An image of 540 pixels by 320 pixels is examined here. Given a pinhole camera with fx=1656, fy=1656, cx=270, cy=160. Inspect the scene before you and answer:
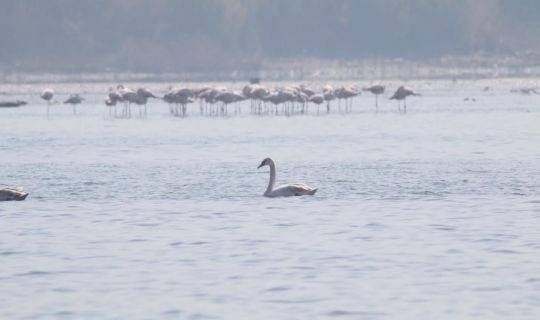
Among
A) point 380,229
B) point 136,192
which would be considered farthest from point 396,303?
point 136,192

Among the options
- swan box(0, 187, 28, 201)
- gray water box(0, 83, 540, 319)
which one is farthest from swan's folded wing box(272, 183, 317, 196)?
swan box(0, 187, 28, 201)

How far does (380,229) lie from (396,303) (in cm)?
657

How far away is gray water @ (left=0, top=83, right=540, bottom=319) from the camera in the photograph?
18.1m

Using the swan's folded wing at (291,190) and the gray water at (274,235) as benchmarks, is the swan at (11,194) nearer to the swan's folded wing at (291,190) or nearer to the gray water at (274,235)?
the gray water at (274,235)

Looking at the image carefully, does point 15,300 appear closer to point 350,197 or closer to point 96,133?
point 350,197

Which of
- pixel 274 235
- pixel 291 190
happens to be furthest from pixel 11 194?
pixel 274 235

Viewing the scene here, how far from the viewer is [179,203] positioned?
29.6 metres

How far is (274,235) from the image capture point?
23906mm

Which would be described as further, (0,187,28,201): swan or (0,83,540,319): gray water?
(0,187,28,201): swan

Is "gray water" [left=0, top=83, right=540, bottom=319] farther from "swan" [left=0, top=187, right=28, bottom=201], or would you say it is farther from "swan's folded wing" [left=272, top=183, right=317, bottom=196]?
"swan" [left=0, top=187, right=28, bottom=201]

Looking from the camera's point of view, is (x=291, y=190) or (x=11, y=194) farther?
(x=291, y=190)

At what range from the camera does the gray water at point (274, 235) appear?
18.1 metres

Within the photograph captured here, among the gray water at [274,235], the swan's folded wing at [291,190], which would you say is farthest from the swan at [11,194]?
the swan's folded wing at [291,190]

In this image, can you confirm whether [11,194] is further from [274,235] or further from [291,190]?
[274,235]
